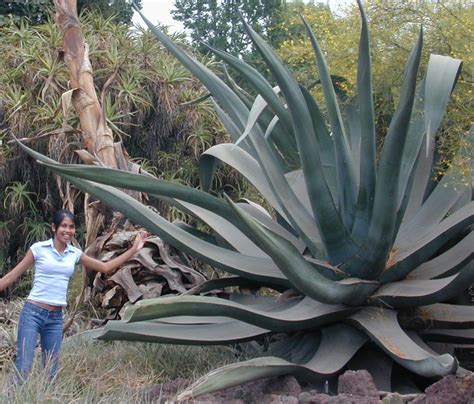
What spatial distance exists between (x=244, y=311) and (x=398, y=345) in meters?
0.69

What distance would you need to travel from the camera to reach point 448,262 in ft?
13.4

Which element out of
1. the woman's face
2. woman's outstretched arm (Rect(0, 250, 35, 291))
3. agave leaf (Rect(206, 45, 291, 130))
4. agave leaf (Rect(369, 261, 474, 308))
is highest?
agave leaf (Rect(206, 45, 291, 130))

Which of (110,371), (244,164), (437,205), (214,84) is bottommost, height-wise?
(110,371)

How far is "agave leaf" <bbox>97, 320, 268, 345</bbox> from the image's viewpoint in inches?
150

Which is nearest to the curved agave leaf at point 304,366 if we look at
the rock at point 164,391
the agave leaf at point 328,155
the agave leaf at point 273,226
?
the rock at point 164,391

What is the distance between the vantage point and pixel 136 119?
10.4 meters

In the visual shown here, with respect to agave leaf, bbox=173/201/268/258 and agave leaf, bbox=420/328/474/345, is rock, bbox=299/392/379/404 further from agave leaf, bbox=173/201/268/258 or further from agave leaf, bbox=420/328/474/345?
agave leaf, bbox=173/201/268/258

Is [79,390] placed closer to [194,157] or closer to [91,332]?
[91,332]

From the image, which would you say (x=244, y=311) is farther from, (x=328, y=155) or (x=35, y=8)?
(x=35, y=8)

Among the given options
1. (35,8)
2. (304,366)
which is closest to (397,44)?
(304,366)

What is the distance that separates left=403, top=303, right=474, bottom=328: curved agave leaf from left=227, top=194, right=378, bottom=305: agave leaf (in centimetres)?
27

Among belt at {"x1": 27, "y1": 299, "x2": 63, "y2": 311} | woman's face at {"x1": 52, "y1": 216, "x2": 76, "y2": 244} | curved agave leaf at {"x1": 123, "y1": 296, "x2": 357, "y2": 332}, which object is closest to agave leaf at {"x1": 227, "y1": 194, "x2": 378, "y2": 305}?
curved agave leaf at {"x1": 123, "y1": 296, "x2": 357, "y2": 332}

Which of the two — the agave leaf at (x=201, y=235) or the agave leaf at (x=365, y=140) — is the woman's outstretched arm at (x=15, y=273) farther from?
the agave leaf at (x=365, y=140)

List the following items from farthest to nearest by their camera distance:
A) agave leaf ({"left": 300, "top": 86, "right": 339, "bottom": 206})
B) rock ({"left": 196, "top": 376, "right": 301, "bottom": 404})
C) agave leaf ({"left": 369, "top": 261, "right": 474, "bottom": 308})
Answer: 1. agave leaf ({"left": 300, "top": 86, "right": 339, "bottom": 206})
2. agave leaf ({"left": 369, "top": 261, "right": 474, "bottom": 308})
3. rock ({"left": 196, "top": 376, "right": 301, "bottom": 404})
